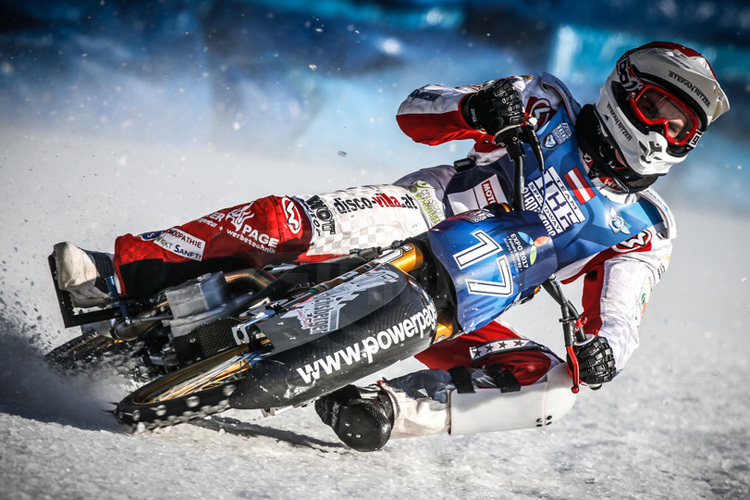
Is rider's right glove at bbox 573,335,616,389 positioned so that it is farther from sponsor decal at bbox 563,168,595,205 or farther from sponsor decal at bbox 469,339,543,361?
sponsor decal at bbox 563,168,595,205

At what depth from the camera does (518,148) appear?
256cm

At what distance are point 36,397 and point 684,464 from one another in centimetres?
305

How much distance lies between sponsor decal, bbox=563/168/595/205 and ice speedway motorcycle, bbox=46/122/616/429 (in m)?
0.35

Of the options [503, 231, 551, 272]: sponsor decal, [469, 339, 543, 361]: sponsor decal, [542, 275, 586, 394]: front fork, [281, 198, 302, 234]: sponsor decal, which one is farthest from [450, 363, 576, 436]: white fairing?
[281, 198, 302, 234]: sponsor decal

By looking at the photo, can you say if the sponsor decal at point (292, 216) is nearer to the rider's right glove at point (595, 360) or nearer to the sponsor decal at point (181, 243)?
the sponsor decal at point (181, 243)

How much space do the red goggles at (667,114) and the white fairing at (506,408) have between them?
3.76ft

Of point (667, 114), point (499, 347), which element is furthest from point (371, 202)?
point (667, 114)

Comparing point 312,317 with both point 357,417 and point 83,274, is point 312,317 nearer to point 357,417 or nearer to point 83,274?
point 357,417

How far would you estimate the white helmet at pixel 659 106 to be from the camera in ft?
9.05

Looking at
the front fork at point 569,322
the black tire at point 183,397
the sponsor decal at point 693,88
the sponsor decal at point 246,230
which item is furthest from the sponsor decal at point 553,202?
the black tire at point 183,397

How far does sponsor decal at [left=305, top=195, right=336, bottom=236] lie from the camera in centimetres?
269

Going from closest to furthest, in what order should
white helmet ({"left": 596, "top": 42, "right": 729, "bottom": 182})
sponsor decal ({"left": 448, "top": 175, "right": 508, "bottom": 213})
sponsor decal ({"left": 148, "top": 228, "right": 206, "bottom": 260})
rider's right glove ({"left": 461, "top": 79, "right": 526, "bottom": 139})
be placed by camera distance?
sponsor decal ({"left": 148, "top": 228, "right": 206, "bottom": 260}) → rider's right glove ({"left": 461, "top": 79, "right": 526, "bottom": 139}) → white helmet ({"left": 596, "top": 42, "right": 729, "bottom": 182}) → sponsor decal ({"left": 448, "top": 175, "right": 508, "bottom": 213})

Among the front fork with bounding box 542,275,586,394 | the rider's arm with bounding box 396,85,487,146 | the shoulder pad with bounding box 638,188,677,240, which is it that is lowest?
the front fork with bounding box 542,275,586,394

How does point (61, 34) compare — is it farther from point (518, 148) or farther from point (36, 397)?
point (518, 148)
